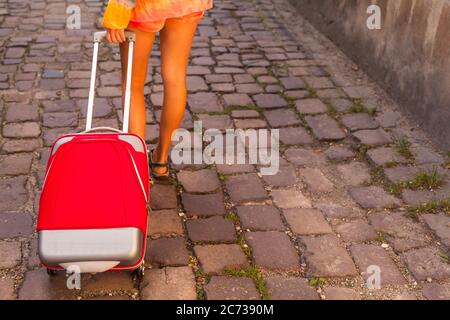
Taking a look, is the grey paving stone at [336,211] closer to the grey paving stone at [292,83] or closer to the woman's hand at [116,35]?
the woman's hand at [116,35]

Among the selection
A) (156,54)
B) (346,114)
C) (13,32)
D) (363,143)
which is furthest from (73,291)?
(13,32)

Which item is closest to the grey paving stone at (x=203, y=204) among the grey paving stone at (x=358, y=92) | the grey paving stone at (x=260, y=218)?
the grey paving stone at (x=260, y=218)

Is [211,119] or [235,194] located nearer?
[235,194]

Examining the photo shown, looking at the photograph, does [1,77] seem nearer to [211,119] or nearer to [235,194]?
[211,119]

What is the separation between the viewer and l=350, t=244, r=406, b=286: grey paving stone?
10.3ft

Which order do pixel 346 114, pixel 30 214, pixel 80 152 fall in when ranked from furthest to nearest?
pixel 346 114, pixel 30 214, pixel 80 152

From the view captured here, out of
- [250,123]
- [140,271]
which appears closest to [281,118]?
[250,123]

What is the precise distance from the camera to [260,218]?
3.61 meters

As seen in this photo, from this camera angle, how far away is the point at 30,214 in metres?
3.54

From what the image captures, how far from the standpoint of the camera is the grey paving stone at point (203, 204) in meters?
3.64

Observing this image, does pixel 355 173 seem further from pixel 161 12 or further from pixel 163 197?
pixel 161 12

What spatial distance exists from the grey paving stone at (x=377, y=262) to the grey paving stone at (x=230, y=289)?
630 mm

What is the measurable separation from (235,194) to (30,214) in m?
1.28
